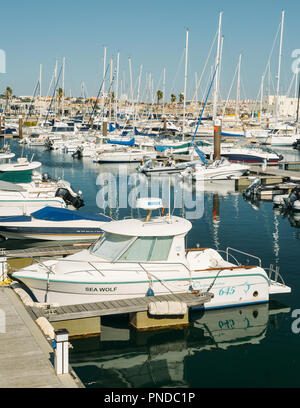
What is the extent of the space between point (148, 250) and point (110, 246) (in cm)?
115

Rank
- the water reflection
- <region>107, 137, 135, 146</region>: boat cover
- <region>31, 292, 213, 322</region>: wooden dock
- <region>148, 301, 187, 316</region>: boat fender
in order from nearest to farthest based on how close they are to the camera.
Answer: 1. the water reflection
2. <region>31, 292, 213, 322</region>: wooden dock
3. <region>148, 301, 187, 316</region>: boat fender
4. <region>107, 137, 135, 146</region>: boat cover

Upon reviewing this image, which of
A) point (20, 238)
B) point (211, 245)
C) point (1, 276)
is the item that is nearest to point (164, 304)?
point (1, 276)

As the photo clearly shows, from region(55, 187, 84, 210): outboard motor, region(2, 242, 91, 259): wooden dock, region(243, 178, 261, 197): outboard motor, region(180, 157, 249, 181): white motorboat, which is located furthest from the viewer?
region(180, 157, 249, 181): white motorboat

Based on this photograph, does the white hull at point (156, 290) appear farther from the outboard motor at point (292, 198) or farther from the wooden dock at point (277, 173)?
the wooden dock at point (277, 173)

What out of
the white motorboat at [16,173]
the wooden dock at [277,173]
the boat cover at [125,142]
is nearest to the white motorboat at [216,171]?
the wooden dock at [277,173]

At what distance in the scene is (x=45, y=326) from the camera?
40.1 feet

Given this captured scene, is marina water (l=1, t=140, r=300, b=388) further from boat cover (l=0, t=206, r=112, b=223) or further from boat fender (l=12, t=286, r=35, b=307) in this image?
boat cover (l=0, t=206, r=112, b=223)

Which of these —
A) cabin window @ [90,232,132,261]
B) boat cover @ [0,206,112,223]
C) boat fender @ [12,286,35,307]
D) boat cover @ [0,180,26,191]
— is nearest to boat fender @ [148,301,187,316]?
cabin window @ [90,232,132,261]

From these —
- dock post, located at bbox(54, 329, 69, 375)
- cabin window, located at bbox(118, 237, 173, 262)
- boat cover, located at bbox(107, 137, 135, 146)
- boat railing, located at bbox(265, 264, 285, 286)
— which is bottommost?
boat railing, located at bbox(265, 264, 285, 286)

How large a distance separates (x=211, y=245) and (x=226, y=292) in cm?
838

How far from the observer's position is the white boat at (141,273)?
14.6 meters

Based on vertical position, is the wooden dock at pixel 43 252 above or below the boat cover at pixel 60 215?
below

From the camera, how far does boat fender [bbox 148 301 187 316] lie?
557 inches

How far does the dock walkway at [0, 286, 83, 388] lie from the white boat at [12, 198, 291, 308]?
147cm
